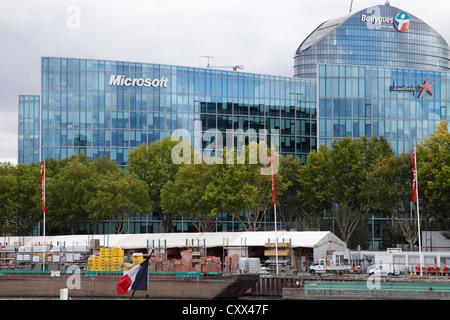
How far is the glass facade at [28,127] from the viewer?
17150cm

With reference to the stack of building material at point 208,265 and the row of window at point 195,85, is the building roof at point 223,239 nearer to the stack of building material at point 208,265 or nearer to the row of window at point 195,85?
the stack of building material at point 208,265

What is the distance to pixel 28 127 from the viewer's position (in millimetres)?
173750

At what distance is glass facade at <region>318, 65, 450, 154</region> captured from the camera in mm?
113688

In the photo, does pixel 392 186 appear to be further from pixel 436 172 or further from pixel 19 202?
pixel 19 202

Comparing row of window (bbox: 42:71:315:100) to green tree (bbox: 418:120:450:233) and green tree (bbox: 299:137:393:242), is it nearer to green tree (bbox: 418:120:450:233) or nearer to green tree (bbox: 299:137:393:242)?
green tree (bbox: 299:137:393:242)

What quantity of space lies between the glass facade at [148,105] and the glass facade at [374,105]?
11.4m

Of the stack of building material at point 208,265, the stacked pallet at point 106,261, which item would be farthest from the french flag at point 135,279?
the stacked pallet at point 106,261

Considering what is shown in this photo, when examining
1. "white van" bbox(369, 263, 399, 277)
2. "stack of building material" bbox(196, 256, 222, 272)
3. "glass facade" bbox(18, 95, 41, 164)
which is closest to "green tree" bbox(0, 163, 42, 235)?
"stack of building material" bbox(196, 256, 222, 272)

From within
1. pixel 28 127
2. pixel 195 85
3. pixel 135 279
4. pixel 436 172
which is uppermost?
pixel 195 85

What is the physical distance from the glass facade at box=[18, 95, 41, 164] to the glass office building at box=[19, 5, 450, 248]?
2220 inches

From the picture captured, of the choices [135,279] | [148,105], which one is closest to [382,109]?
[148,105]

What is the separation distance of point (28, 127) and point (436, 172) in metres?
124

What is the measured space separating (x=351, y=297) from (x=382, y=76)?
2830 inches
